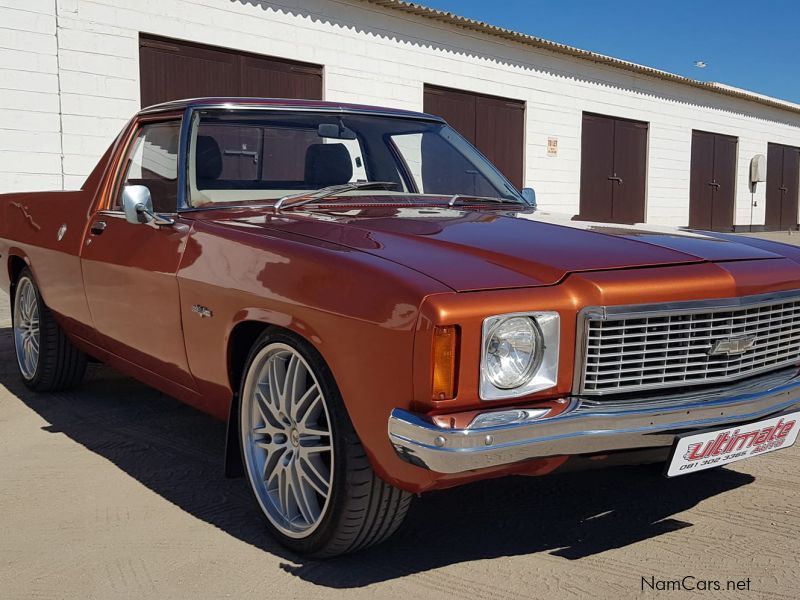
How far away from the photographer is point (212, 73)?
421 inches

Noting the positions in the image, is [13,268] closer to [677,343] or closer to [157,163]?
[157,163]

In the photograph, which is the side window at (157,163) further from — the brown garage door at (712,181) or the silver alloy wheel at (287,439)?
the brown garage door at (712,181)

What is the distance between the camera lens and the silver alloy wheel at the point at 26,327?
484cm

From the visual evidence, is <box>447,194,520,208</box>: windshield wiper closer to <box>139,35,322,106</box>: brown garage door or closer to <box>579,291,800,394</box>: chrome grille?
<box>579,291,800,394</box>: chrome grille

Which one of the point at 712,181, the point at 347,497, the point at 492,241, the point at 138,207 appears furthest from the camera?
the point at 712,181

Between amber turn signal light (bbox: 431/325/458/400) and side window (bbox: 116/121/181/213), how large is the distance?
1.67 m

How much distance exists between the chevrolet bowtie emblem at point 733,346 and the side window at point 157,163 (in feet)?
6.87

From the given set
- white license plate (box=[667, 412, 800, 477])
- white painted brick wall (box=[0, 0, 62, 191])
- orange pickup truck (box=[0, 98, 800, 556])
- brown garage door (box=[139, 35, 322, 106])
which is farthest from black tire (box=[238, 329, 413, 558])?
brown garage door (box=[139, 35, 322, 106])

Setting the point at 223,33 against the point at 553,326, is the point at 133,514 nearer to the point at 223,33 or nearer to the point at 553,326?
the point at 553,326

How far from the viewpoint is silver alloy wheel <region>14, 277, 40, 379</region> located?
191 inches

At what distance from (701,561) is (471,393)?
40.2 inches

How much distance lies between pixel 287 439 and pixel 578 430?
0.99 m

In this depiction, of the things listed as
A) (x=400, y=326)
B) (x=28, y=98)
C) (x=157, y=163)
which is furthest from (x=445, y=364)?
(x=28, y=98)

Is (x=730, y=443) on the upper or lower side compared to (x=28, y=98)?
lower
